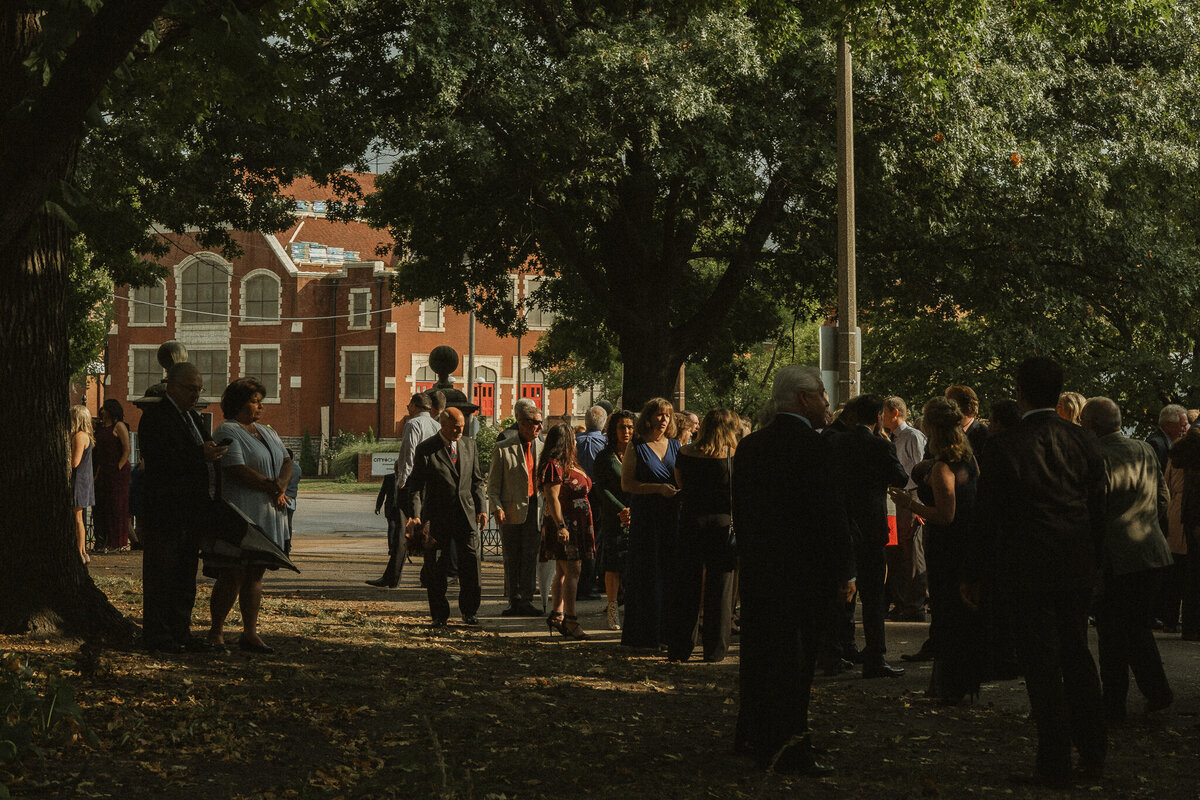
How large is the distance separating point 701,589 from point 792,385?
331 centimetres

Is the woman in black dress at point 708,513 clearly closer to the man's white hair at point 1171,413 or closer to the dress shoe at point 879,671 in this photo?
the dress shoe at point 879,671

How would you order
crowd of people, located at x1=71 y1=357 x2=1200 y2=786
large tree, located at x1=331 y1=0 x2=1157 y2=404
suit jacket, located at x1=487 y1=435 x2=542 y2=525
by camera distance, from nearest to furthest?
crowd of people, located at x1=71 y1=357 x2=1200 y2=786 → suit jacket, located at x1=487 y1=435 x2=542 y2=525 → large tree, located at x1=331 y1=0 x2=1157 y2=404

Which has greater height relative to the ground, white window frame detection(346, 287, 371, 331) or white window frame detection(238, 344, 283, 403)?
white window frame detection(346, 287, 371, 331)

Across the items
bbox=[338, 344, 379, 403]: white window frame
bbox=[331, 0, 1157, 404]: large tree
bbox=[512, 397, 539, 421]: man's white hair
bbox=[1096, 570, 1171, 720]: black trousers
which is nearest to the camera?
bbox=[1096, 570, 1171, 720]: black trousers

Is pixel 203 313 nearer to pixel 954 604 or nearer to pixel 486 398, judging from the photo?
pixel 486 398

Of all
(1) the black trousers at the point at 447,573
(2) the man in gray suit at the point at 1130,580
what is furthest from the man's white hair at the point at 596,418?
(2) the man in gray suit at the point at 1130,580

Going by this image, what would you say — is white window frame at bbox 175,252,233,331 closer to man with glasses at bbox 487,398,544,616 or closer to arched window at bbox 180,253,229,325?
arched window at bbox 180,253,229,325

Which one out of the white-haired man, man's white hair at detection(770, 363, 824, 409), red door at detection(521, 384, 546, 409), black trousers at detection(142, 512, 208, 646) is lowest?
black trousers at detection(142, 512, 208, 646)

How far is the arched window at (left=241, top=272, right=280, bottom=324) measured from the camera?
6031cm

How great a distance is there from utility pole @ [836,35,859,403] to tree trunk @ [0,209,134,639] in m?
8.15

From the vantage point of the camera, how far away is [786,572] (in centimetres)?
614

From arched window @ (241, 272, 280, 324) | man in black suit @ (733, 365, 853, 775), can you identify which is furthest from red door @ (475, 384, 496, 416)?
man in black suit @ (733, 365, 853, 775)

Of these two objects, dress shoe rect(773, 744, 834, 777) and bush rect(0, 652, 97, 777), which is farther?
dress shoe rect(773, 744, 834, 777)

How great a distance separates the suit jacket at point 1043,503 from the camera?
5910mm
